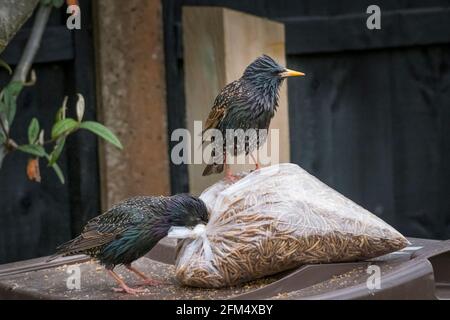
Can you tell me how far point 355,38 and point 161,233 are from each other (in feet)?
7.10

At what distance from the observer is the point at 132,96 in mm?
5055

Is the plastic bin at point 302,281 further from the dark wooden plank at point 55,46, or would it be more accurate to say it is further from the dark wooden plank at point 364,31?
the dark wooden plank at point 364,31

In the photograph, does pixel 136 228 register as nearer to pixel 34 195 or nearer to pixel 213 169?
pixel 213 169

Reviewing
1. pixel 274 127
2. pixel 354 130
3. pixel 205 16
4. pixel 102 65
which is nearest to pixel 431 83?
pixel 354 130

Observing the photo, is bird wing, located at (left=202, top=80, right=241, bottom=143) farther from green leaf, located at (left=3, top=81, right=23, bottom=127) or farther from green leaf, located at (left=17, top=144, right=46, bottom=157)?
green leaf, located at (left=3, top=81, right=23, bottom=127)

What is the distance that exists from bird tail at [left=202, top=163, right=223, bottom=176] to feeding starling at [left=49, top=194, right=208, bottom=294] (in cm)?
86

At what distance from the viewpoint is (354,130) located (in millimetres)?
5539

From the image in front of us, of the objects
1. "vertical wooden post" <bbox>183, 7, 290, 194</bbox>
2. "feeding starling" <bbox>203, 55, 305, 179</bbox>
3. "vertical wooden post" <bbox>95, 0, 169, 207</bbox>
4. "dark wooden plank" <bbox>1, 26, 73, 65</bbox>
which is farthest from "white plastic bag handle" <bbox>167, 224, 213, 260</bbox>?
"dark wooden plank" <bbox>1, 26, 73, 65</bbox>

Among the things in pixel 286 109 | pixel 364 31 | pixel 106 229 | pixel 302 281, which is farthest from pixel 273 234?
pixel 364 31

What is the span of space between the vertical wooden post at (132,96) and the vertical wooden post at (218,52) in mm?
193

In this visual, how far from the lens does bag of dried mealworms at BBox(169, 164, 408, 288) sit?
347 cm
